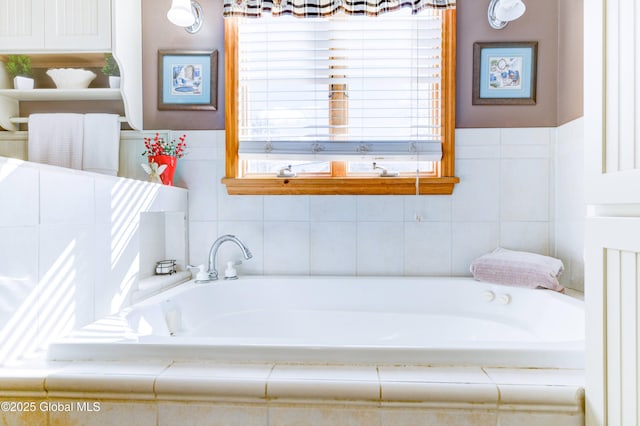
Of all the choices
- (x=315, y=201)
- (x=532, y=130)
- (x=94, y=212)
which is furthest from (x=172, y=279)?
(x=532, y=130)

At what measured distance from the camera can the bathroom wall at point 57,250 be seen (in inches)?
38.2

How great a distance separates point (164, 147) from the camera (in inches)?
79.8

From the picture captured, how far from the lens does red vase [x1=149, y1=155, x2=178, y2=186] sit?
199cm

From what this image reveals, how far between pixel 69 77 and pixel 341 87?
1412mm

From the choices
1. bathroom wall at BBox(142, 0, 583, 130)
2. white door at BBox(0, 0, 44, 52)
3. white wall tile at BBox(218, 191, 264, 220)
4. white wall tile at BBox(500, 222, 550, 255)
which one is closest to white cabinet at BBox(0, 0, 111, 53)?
white door at BBox(0, 0, 44, 52)

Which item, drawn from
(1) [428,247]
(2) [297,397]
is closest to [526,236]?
(1) [428,247]

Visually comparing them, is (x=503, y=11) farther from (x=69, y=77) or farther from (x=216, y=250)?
(x=69, y=77)

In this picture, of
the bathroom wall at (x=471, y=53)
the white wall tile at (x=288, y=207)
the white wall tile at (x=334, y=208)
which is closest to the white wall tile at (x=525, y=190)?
the bathroom wall at (x=471, y=53)

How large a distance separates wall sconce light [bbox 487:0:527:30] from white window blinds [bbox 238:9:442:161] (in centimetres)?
27

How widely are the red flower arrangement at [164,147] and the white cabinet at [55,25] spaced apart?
0.48 metres

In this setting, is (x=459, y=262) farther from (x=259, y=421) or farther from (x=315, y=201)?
(x=259, y=421)

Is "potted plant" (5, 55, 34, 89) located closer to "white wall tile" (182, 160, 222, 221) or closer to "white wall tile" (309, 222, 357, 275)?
"white wall tile" (182, 160, 222, 221)

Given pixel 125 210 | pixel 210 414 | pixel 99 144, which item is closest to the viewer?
pixel 210 414

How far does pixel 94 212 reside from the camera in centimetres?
132
